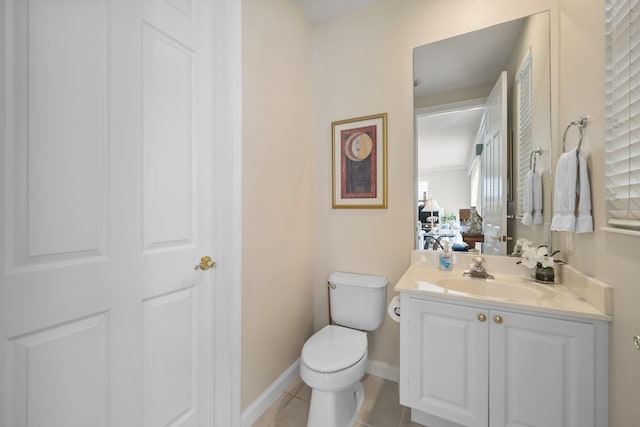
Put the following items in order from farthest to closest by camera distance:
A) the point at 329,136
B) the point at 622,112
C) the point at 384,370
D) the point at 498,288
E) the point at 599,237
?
the point at 329,136, the point at 384,370, the point at 498,288, the point at 599,237, the point at 622,112

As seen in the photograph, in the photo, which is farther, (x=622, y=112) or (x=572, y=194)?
(x=572, y=194)

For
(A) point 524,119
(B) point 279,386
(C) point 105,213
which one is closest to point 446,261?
(A) point 524,119

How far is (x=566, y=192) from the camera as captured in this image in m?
1.16

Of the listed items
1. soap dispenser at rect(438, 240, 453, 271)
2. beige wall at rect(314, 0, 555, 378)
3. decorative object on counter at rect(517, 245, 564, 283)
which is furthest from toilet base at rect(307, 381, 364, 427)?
decorative object on counter at rect(517, 245, 564, 283)

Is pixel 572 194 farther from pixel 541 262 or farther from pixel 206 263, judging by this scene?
pixel 206 263

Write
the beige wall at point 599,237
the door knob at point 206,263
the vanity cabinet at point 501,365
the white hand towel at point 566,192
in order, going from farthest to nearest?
1. the door knob at point 206,263
2. the white hand towel at point 566,192
3. the vanity cabinet at point 501,365
4. the beige wall at point 599,237

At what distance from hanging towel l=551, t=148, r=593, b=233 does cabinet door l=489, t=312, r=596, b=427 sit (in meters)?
0.40

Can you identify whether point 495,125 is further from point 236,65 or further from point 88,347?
point 88,347

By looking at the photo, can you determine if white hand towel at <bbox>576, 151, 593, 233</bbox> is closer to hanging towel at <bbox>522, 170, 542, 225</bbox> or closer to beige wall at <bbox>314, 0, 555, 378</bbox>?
hanging towel at <bbox>522, 170, 542, 225</bbox>

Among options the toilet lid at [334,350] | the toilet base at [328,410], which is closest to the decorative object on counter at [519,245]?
the toilet lid at [334,350]

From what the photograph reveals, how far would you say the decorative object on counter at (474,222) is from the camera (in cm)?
169

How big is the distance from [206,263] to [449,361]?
1230 millimetres

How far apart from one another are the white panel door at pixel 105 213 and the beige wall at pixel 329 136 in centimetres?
29

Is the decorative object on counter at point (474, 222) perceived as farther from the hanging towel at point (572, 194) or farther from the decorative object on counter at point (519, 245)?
the hanging towel at point (572, 194)
